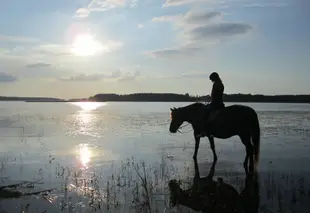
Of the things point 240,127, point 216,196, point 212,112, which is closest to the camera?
point 216,196

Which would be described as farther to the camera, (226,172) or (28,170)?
(28,170)

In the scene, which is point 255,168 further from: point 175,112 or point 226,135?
point 175,112

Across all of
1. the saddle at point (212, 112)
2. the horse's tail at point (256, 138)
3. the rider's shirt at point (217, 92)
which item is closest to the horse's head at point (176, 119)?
the saddle at point (212, 112)

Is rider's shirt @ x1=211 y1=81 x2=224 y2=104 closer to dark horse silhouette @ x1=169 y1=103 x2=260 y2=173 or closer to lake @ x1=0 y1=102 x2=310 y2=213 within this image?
dark horse silhouette @ x1=169 y1=103 x2=260 y2=173

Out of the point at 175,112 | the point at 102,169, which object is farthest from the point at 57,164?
the point at 175,112

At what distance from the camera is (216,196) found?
28.5ft

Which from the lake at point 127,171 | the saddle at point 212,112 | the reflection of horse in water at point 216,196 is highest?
the saddle at point 212,112

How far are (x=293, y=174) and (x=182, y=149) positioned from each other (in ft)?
24.0

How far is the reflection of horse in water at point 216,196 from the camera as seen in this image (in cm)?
773

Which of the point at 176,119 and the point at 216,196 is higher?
the point at 176,119

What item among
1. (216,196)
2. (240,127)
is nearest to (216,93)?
(240,127)

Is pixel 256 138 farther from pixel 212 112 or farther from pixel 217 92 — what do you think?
pixel 217 92

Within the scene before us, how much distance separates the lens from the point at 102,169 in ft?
41.7

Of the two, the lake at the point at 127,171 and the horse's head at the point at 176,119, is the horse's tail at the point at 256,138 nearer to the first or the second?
the lake at the point at 127,171
